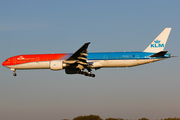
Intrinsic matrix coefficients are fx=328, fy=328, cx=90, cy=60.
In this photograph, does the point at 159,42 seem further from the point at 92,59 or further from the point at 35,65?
the point at 35,65

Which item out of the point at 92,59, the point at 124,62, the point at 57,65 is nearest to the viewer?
the point at 57,65

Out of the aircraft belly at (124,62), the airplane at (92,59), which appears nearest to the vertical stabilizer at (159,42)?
the airplane at (92,59)

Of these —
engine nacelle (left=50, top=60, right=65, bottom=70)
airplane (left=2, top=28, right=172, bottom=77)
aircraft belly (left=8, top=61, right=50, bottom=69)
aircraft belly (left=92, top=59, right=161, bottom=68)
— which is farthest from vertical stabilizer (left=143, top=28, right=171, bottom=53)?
aircraft belly (left=8, top=61, right=50, bottom=69)

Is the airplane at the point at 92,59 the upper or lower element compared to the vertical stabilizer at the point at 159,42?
lower

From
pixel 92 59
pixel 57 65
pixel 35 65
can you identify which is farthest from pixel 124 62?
pixel 35 65

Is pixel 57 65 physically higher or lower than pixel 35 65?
lower

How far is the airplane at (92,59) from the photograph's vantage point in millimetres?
45500

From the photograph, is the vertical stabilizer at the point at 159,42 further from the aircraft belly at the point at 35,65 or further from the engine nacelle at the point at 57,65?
the aircraft belly at the point at 35,65

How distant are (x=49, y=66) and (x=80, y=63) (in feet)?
17.9

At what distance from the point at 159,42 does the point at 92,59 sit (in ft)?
33.3

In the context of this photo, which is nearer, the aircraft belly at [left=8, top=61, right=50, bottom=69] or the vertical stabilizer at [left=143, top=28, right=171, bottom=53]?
the vertical stabilizer at [left=143, top=28, right=171, bottom=53]

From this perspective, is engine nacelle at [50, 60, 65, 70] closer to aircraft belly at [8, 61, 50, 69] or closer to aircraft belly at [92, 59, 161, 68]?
aircraft belly at [8, 61, 50, 69]

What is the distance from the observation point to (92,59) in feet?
156

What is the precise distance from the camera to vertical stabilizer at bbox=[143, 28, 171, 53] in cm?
4762
